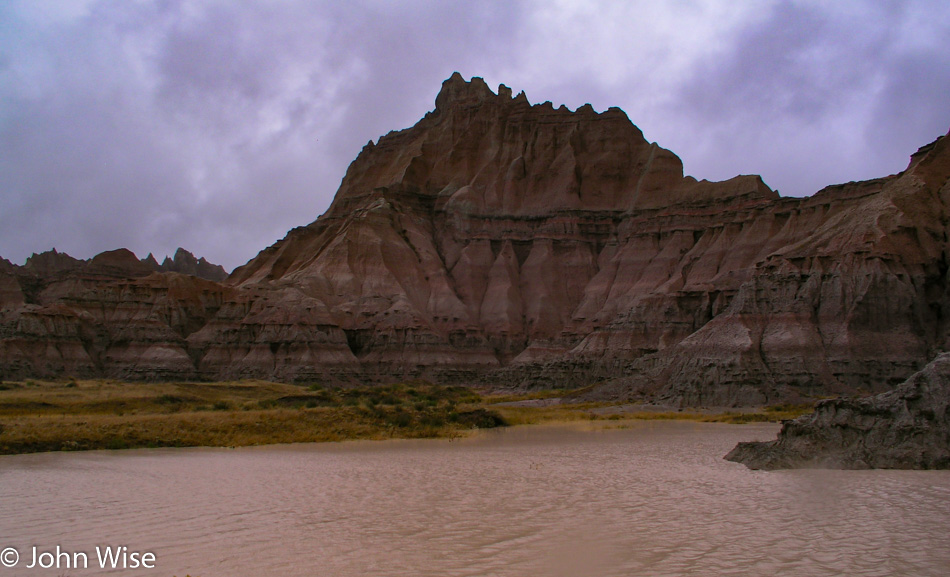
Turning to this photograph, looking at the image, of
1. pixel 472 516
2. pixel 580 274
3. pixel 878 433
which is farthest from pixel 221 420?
pixel 580 274

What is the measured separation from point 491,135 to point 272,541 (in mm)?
121199

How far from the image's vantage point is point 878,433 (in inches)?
769

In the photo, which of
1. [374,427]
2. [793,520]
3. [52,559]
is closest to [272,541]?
[52,559]

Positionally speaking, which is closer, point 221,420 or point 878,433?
point 878,433

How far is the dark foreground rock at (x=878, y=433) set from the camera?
61.3ft

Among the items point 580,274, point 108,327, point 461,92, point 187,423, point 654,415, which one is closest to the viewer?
point 187,423

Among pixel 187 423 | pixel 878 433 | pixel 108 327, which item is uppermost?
pixel 108 327

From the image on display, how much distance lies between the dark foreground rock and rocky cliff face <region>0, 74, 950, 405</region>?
31.9 m

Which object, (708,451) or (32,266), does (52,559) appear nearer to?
(708,451)

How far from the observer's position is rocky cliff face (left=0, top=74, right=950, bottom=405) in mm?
56094

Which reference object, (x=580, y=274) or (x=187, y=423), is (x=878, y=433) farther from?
(x=580, y=274)

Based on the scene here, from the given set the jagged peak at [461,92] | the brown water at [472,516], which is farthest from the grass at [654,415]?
the jagged peak at [461,92]

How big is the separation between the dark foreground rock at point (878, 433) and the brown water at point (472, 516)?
0.85 metres

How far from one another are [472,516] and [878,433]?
11.9 m
